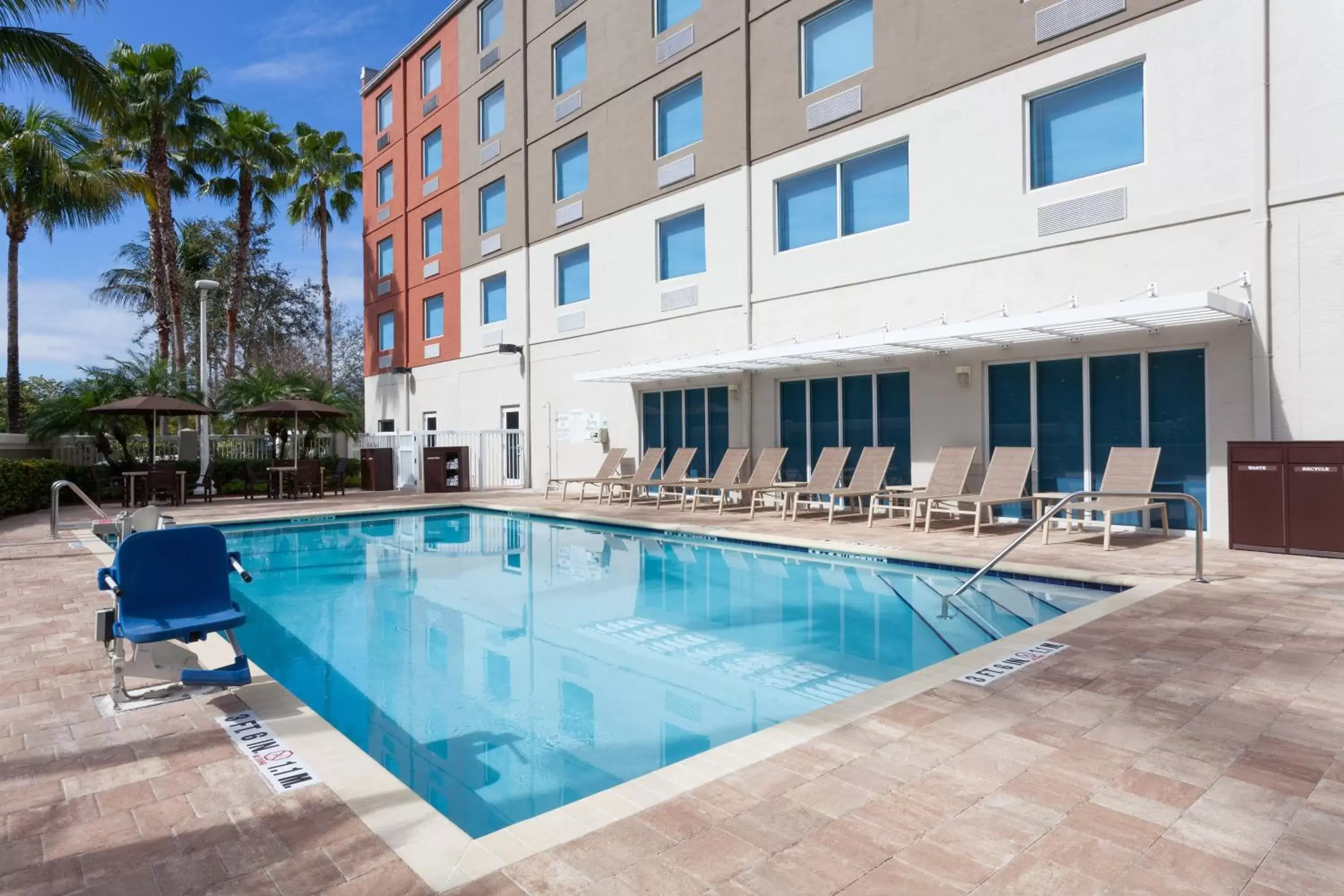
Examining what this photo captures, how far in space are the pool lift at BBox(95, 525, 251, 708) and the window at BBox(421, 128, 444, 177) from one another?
20.0m

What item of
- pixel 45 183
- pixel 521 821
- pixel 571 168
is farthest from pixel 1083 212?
pixel 45 183

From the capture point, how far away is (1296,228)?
8102 millimetres

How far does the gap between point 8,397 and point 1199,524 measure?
69.7 feet

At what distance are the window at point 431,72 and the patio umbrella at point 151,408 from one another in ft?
38.6

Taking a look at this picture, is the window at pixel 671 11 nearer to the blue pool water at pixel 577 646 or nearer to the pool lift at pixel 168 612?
the blue pool water at pixel 577 646

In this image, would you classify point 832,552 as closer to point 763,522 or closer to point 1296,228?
point 763,522

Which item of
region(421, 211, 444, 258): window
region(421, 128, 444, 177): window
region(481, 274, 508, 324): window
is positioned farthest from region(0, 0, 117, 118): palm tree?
region(421, 128, 444, 177): window

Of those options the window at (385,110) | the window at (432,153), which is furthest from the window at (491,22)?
the window at (385,110)

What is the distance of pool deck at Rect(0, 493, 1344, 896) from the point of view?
2.25 metres

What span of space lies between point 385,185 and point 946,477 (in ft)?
67.9

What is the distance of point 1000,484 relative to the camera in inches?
384

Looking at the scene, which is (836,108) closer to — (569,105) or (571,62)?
(569,105)

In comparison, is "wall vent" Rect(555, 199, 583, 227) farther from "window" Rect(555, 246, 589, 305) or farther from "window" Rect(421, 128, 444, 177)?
"window" Rect(421, 128, 444, 177)

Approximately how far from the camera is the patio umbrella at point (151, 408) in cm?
1458
